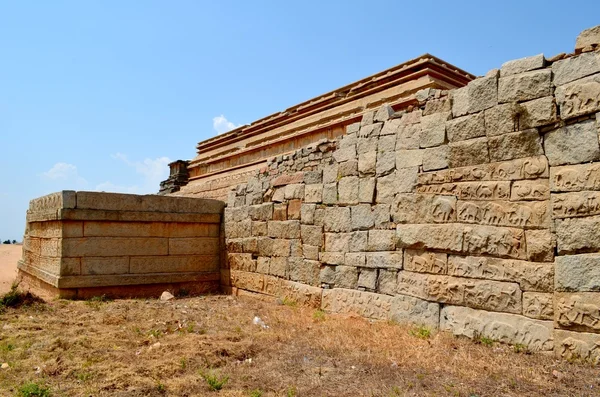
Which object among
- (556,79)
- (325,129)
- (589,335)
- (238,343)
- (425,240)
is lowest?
(238,343)

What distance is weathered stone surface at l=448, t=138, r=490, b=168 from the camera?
16.6ft

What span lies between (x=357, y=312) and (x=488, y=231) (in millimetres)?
2302

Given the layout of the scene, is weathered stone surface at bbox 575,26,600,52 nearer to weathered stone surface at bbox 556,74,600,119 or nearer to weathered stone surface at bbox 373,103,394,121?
weathered stone surface at bbox 556,74,600,119

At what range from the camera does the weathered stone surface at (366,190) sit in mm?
6393

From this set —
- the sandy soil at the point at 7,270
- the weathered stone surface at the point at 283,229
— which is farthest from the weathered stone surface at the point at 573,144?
the sandy soil at the point at 7,270

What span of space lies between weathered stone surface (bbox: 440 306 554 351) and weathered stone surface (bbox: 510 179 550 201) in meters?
1.22

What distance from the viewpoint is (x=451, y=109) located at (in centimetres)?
546

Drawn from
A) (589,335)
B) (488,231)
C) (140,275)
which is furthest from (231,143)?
(589,335)

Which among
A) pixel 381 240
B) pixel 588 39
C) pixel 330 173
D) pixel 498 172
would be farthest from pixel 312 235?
pixel 588 39

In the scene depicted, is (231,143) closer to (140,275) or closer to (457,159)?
(140,275)

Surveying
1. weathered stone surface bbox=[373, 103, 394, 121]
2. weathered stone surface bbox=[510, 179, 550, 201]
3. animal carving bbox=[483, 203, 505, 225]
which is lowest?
animal carving bbox=[483, 203, 505, 225]

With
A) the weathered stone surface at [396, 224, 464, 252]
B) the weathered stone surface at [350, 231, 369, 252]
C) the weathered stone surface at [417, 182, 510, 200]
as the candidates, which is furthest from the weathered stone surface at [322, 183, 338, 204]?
the weathered stone surface at [417, 182, 510, 200]

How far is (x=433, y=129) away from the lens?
561cm

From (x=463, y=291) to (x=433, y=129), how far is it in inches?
79.1
